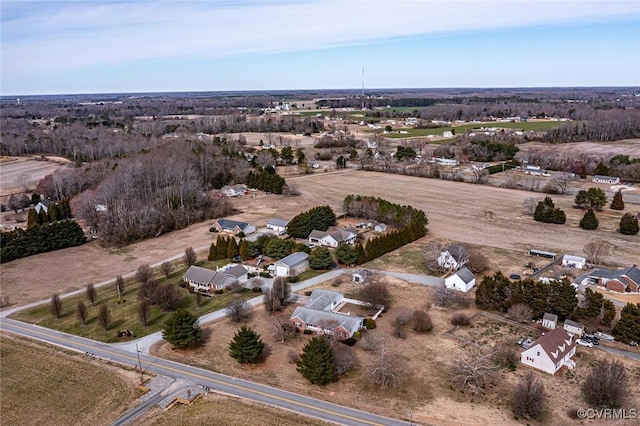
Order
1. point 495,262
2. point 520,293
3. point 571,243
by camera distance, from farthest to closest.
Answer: point 571,243 → point 495,262 → point 520,293

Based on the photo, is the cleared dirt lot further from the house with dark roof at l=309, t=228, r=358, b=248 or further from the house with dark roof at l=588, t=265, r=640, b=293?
the house with dark roof at l=309, t=228, r=358, b=248

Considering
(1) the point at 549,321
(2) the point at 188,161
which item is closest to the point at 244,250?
(1) the point at 549,321

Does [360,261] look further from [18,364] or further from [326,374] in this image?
[18,364]

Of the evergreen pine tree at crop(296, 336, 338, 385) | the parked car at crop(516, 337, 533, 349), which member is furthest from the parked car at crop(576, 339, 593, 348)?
the evergreen pine tree at crop(296, 336, 338, 385)

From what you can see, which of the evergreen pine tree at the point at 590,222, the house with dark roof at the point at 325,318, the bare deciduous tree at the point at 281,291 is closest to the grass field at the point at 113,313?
the bare deciduous tree at the point at 281,291

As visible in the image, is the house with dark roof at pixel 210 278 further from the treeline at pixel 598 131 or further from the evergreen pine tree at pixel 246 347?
the treeline at pixel 598 131

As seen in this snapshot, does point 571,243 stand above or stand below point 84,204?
below

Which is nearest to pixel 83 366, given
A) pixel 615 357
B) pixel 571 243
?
pixel 615 357
